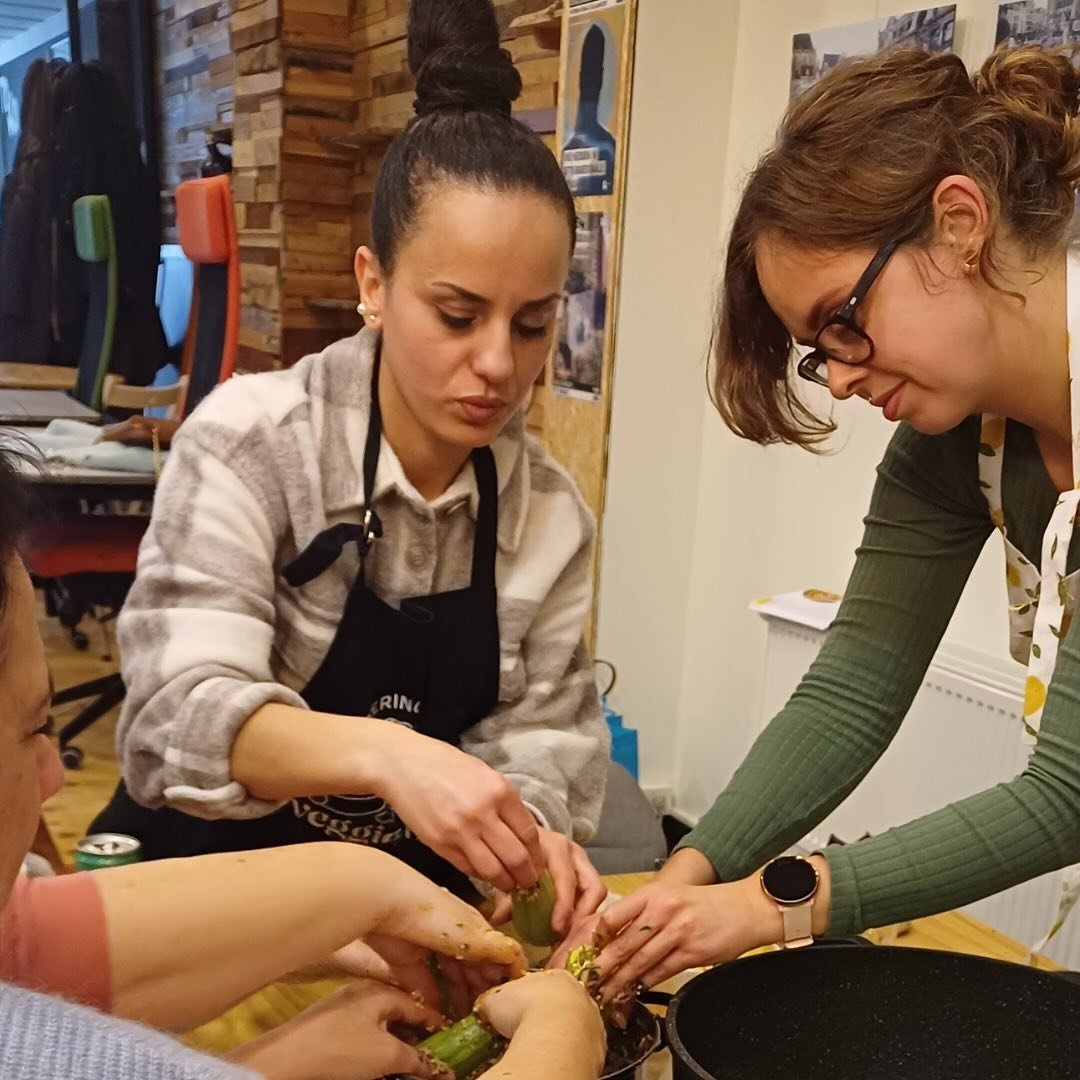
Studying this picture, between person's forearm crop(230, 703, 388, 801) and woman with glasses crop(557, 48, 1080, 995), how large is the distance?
9.1 inches

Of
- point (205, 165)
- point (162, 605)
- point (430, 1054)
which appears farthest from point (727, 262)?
point (205, 165)

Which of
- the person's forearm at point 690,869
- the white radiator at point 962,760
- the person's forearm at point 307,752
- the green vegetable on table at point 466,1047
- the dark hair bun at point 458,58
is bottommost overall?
the white radiator at point 962,760

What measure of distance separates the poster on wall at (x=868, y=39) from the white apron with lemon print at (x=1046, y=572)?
0.95 m

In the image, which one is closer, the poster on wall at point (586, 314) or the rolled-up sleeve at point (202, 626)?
the rolled-up sleeve at point (202, 626)

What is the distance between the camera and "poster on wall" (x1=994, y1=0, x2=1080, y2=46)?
5.81 ft

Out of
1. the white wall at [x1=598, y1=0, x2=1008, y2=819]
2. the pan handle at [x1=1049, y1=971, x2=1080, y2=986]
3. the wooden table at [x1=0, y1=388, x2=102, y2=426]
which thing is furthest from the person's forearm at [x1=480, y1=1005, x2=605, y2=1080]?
the wooden table at [x1=0, y1=388, x2=102, y2=426]

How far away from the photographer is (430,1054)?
32.0 inches

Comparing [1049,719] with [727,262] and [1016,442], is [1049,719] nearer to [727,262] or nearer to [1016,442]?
[1016,442]

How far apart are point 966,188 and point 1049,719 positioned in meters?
0.43

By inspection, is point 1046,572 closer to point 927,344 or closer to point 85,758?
point 927,344

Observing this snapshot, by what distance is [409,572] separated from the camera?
114 centimetres

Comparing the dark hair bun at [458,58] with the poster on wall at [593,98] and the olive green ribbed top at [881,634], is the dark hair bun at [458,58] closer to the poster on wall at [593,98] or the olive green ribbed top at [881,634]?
the olive green ribbed top at [881,634]

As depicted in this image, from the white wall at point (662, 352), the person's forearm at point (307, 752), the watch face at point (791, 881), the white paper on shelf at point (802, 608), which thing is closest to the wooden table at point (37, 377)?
the white wall at point (662, 352)

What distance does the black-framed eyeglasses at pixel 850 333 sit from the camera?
98 cm
